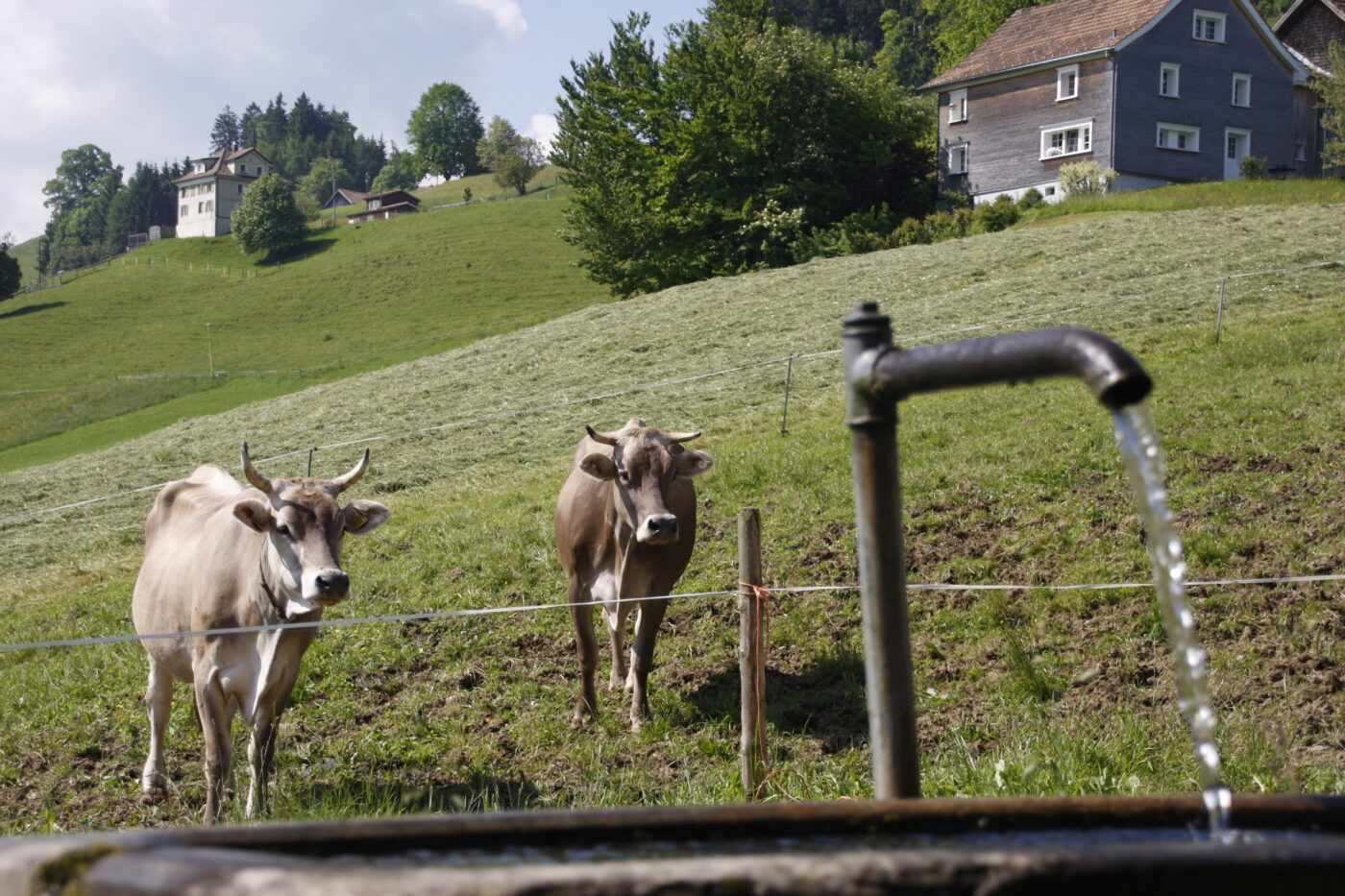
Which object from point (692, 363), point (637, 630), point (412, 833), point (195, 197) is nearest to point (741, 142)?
point (692, 363)

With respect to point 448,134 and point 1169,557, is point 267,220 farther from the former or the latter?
point 1169,557

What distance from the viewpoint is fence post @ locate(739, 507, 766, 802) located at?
5918mm

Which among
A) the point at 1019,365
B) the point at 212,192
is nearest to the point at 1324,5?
the point at 1019,365

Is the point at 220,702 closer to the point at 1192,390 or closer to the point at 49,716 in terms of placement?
the point at 49,716

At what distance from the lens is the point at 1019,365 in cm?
193

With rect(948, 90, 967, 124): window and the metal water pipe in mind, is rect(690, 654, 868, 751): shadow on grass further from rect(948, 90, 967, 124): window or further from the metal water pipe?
rect(948, 90, 967, 124): window

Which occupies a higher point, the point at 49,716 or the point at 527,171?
the point at 527,171

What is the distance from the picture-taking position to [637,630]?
783 cm

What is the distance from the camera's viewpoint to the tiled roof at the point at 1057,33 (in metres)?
44.8

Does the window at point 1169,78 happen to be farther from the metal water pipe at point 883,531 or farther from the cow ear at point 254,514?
the metal water pipe at point 883,531

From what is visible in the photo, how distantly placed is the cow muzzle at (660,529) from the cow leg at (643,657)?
0.57 m

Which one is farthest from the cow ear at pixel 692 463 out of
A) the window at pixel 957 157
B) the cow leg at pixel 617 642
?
the window at pixel 957 157

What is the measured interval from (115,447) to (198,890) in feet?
96.0

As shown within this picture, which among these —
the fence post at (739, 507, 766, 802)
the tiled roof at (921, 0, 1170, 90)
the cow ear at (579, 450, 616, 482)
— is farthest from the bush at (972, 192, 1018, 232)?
the fence post at (739, 507, 766, 802)
